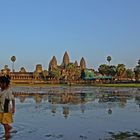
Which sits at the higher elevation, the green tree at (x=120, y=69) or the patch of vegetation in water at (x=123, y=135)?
the green tree at (x=120, y=69)

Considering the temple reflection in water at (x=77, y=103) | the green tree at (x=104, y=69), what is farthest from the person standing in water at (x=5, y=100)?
the green tree at (x=104, y=69)

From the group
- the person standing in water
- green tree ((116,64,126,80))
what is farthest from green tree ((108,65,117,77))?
the person standing in water

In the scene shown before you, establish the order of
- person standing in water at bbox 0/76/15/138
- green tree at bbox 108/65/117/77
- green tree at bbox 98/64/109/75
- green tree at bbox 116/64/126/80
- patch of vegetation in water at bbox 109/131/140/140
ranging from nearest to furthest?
person standing in water at bbox 0/76/15/138 < patch of vegetation in water at bbox 109/131/140/140 < green tree at bbox 116/64/126/80 < green tree at bbox 108/65/117/77 < green tree at bbox 98/64/109/75

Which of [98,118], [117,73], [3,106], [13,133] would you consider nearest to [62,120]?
[98,118]

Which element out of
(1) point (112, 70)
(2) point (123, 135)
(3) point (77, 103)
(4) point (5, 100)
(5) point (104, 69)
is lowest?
(2) point (123, 135)

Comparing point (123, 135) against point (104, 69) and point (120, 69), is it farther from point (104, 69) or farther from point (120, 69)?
point (104, 69)

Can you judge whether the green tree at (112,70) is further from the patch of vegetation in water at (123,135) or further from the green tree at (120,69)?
the patch of vegetation in water at (123,135)

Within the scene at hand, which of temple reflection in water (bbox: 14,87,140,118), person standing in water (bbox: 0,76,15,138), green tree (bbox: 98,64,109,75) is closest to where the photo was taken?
person standing in water (bbox: 0,76,15,138)

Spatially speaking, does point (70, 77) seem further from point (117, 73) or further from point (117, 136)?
point (117, 136)

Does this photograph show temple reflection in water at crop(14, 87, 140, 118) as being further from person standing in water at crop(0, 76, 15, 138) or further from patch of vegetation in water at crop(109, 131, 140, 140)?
person standing in water at crop(0, 76, 15, 138)

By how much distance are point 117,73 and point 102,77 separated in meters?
8.10

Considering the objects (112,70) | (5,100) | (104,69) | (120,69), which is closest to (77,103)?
(5,100)

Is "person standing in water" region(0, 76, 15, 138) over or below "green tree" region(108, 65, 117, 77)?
below

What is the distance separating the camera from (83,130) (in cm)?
1692
